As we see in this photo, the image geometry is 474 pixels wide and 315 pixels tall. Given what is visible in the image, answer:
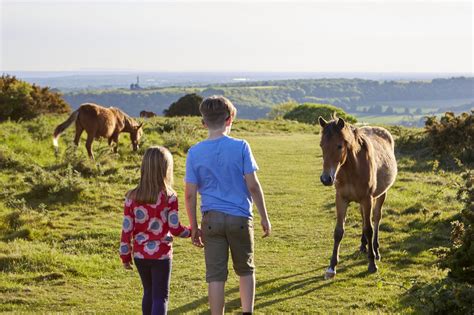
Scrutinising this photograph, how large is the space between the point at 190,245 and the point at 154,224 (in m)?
3.85

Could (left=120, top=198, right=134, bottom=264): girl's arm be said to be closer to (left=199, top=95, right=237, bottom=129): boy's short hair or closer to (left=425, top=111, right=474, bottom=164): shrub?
(left=199, top=95, right=237, bottom=129): boy's short hair

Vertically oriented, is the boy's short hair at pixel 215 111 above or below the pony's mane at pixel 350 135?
above

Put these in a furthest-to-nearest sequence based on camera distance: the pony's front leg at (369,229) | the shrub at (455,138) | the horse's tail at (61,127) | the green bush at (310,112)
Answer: the green bush at (310,112)
the shrub at (455,138)
the horse's tail at (61,127)
the pony's front leg at (369,229)

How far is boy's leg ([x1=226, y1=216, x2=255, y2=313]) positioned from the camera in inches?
176

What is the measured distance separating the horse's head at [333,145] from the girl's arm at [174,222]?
82.5 inches

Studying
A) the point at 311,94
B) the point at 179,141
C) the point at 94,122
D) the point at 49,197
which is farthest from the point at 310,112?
the point at 311,94

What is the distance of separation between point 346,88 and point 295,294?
12641cm

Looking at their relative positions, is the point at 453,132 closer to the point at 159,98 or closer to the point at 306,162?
the point at 306,162

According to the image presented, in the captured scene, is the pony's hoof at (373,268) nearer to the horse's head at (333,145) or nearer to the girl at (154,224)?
the horse's head at (333,145)

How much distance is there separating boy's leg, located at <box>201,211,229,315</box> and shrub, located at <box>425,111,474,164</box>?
1326 centimetres

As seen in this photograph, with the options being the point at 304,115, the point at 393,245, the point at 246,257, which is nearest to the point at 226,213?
the point at 246,257

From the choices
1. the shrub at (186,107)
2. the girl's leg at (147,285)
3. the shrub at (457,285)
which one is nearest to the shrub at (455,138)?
the shrub at (457,285)

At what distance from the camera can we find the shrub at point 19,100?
25016mm

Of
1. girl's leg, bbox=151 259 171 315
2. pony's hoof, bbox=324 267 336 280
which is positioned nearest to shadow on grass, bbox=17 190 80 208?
pony's hoof, bbox=324 267 336 280
